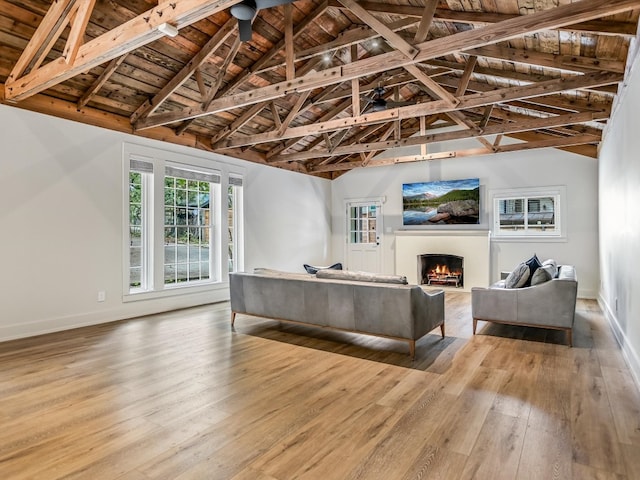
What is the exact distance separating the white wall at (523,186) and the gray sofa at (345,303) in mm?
4489

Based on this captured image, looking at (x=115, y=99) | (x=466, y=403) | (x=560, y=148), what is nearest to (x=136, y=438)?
(x=466, y=403)

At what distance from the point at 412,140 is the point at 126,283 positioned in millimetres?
5435

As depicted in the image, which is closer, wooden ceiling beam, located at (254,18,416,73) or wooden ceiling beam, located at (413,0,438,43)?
wooden ceiling beam, located at (413,0,438,43)

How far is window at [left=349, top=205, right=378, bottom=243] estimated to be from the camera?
31.7 ft

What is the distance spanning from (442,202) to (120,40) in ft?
23.4

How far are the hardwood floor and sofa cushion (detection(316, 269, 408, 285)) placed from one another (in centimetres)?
73

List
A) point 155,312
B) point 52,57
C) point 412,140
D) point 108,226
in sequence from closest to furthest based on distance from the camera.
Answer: point 52,57, point 108,226, point 155,312, point 412,140

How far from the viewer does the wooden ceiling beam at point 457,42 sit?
287 centimetres

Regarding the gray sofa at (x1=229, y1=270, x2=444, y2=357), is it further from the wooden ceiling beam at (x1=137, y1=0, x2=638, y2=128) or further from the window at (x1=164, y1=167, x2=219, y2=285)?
the wooden ceiling beam at (x1=137, y1=0, x2=638, y2=128)

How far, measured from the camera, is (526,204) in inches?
306

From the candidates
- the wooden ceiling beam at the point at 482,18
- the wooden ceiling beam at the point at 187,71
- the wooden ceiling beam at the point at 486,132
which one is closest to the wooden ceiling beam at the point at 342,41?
the wooden ceiling beam at the point at 482,18

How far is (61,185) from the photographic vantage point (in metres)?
4.82

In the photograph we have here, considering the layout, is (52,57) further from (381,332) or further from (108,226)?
(381,332)

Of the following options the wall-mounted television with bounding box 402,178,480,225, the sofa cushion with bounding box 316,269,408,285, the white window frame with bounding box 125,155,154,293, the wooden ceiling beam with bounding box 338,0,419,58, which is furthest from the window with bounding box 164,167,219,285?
the wall-mounted television with bounding box 402,178,480,225
